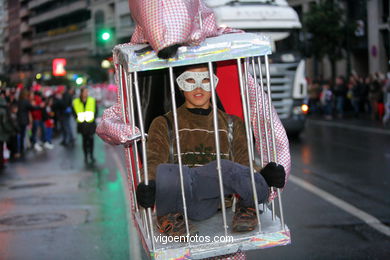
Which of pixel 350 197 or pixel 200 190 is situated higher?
pixel 200 190

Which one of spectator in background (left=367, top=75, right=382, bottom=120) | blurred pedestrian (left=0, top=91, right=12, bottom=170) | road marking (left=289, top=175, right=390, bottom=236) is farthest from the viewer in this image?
spectator in background (left=367, top=75, right=382, bottom=120)

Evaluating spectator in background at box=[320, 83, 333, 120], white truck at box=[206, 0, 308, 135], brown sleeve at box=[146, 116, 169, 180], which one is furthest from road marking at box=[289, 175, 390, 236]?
spectator in background at box=[320, 83, 333, 120]

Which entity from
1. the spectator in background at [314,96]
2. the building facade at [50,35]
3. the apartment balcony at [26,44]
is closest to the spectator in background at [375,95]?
the spectator in background at [314,96]

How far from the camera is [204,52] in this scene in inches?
163

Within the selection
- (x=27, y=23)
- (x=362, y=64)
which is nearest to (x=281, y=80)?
(x=362, y=64)

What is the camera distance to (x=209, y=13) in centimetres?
470

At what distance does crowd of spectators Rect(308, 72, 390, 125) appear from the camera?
25.1 metres

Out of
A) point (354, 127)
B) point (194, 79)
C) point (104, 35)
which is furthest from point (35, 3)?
point (194, 79)

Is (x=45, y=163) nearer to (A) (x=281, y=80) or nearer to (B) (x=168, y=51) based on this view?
(A) (x=281, y=80)

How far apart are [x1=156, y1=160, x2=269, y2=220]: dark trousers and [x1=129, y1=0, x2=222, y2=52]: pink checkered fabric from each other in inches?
27.8

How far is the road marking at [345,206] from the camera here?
25.8ft

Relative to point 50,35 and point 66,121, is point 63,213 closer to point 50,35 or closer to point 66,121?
point 66,121

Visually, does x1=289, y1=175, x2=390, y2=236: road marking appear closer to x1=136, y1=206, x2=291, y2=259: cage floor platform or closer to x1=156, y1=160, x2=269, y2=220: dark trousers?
x1=136, y1=206, x2=291, y2=259: cage floor platform

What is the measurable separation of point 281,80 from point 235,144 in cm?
1415
